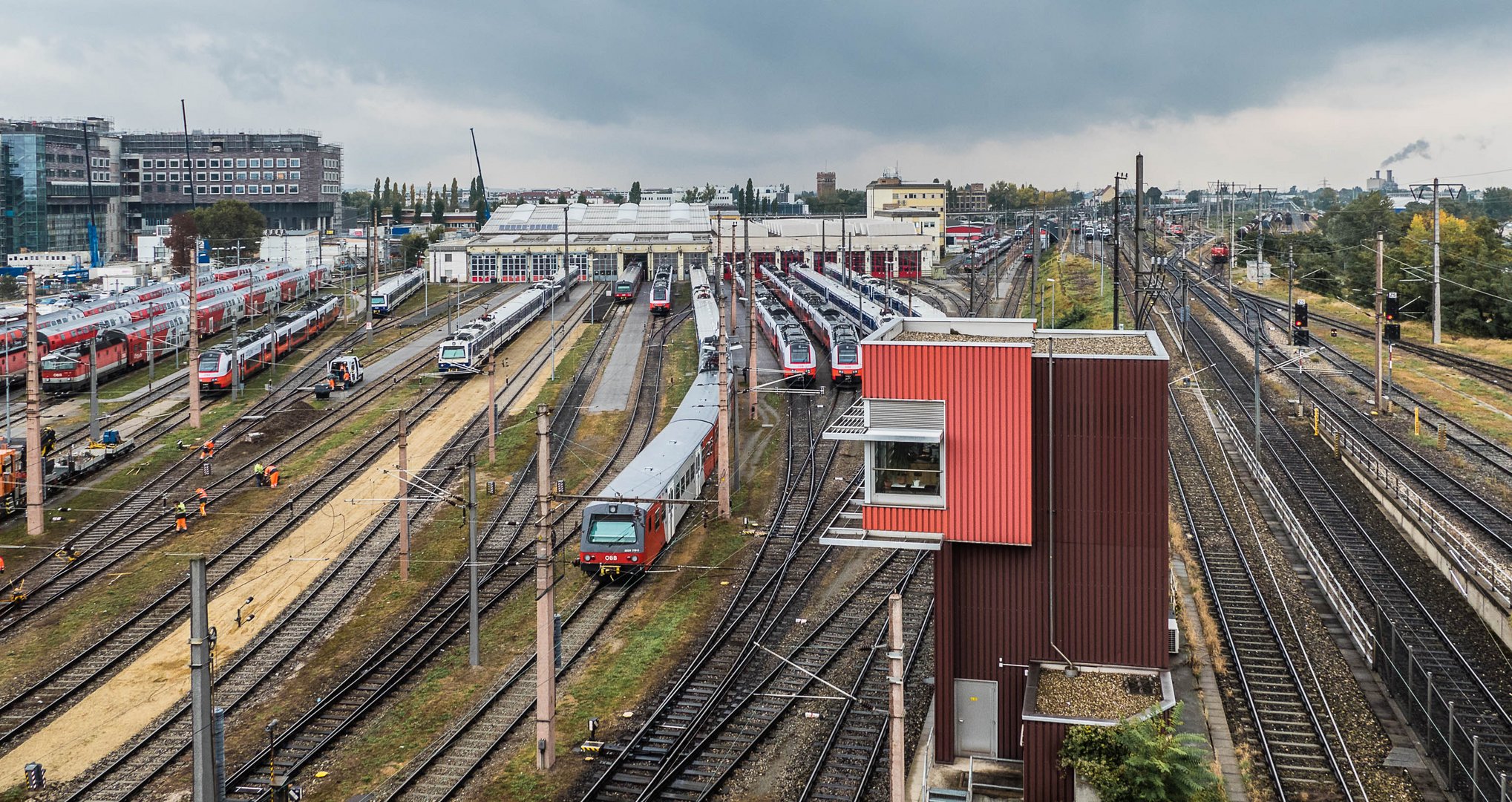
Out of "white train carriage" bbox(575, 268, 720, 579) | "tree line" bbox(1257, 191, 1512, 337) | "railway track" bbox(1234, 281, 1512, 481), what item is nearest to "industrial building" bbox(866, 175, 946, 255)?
"tree line" bbox(1257, 191, 1512, 337)

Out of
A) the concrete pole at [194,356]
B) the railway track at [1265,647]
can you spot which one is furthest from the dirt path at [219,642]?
the railway track at [1265,647]

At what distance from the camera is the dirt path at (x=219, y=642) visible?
2169cm

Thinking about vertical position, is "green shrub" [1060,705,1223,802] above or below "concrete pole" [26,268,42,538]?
below

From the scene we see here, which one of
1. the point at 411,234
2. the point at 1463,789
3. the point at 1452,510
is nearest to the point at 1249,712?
the point at 1463,789

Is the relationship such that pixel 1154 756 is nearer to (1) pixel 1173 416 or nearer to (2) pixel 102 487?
(1) pixel 1173 416

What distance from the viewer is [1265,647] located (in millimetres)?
24234

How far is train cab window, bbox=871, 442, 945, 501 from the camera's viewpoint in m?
19.2

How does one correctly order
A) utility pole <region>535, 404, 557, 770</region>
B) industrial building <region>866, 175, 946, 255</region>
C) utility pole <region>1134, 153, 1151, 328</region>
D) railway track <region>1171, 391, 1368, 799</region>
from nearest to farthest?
railway track <region>1171, 391, 1368, 799</region> < utility pole <region>535, 404, 557, 770</region> < utility pole <region>1134, 153, 1151, 328</region> < industrial building <region>866, 175, 946, 255</region>

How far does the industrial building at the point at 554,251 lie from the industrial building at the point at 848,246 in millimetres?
3960

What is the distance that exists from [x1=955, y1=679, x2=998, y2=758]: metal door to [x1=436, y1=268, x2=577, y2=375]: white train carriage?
25.8 metres

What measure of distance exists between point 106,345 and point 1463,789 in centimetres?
5565

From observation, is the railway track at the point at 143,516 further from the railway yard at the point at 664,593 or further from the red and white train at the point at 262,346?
the red and white train at the point at 262,346

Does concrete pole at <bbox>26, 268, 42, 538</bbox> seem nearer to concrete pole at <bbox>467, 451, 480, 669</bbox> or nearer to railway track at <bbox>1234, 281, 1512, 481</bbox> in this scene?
concrete pole at <bbox>467, 451, 480, 669</bbox>

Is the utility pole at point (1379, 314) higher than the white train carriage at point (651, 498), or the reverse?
the utility pole at point (1379, 314)
